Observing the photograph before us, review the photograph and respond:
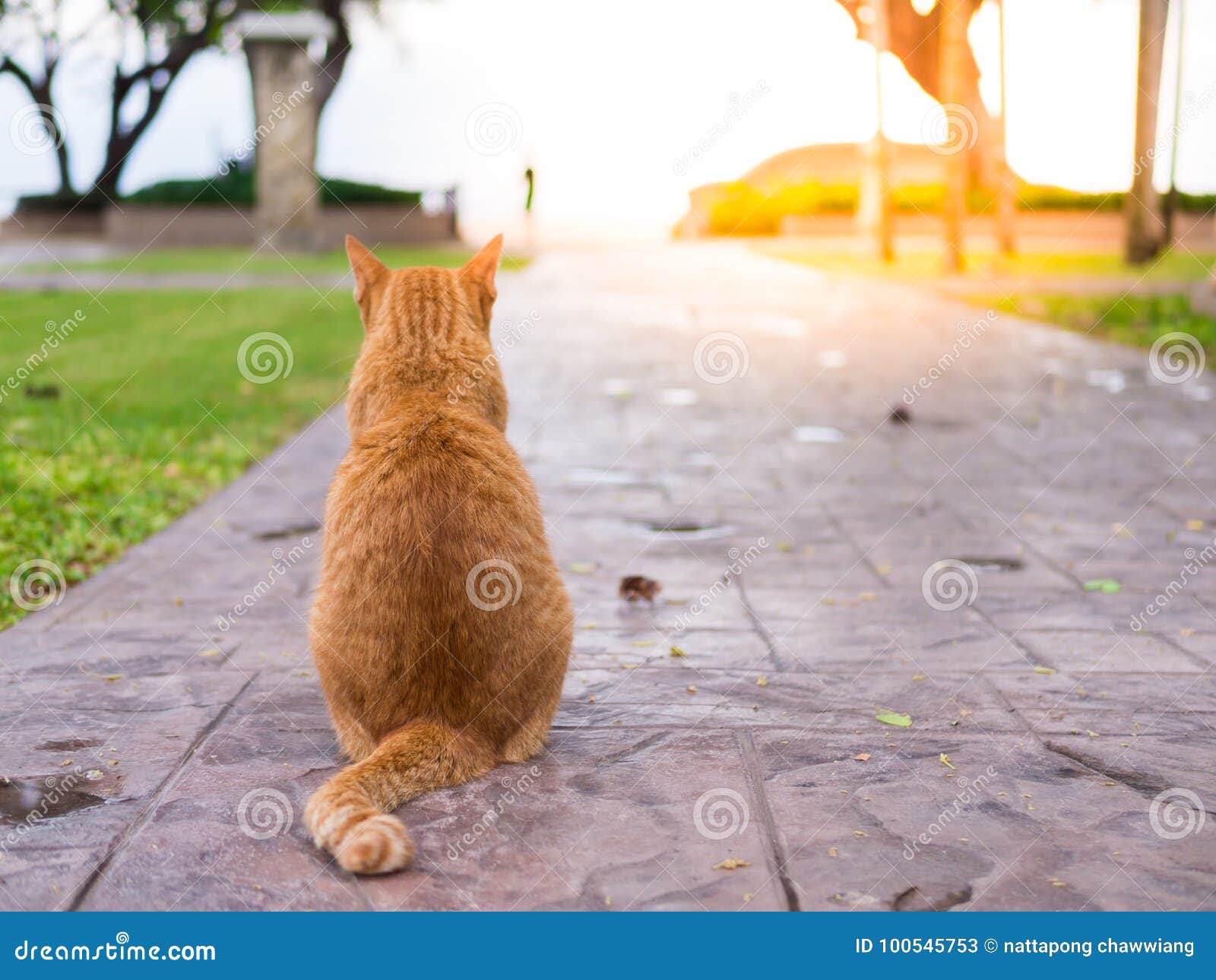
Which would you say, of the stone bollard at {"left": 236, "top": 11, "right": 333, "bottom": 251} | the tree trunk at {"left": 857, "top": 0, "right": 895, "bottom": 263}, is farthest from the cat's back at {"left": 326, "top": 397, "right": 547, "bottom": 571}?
the stone bollard at {"left": 236, "top": 11, "right": 333, "bottom": 251}

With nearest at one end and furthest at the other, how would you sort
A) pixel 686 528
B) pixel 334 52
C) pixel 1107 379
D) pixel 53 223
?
pixel 686 528, pixel 1107 379, pixel 334 52, pixel 53 223

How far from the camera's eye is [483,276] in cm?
394

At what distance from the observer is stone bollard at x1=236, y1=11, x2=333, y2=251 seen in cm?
2661

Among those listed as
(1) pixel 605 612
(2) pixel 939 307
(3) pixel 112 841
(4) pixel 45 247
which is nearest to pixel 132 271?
(4) pixel 45 247

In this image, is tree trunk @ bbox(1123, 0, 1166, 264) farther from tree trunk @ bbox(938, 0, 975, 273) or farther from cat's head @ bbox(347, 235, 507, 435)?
cat's head @ bbox(347, 235, 507, 435)

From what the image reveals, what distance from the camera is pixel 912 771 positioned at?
3.42 meters

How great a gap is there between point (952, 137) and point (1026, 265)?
537cm

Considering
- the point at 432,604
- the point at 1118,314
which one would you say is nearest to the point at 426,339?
the point at 432,604

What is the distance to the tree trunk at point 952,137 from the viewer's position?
21.5 metres

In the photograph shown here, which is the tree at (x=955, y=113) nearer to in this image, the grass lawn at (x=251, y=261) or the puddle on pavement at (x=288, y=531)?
the grass lawn at (x=251, y=261)

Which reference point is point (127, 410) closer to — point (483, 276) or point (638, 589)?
point (638, 589)

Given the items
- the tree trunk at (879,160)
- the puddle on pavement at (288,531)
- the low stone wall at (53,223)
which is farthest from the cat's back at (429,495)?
the low stone wall at (53,223)

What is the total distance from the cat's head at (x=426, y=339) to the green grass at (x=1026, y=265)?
19451 millimetres

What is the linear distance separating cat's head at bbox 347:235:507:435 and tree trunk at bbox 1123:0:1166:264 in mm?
21143
